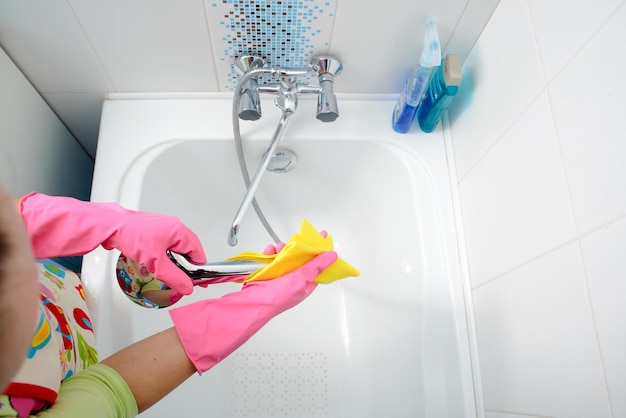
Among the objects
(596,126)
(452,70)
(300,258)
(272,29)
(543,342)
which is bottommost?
(543,342)

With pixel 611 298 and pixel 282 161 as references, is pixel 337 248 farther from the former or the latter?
pixel 611 298

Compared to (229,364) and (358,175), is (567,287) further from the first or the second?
(229,364)

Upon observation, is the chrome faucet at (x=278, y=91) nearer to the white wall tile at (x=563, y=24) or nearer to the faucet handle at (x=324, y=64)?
the faucet handle at (x=324, y=64)

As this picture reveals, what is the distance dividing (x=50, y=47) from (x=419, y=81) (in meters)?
0.86

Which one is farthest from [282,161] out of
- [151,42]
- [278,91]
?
[151,42]

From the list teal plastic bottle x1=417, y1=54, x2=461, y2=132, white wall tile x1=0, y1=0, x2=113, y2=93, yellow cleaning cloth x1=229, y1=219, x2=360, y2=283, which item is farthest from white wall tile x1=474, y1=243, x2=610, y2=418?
white wall tile x1=0, y1=0, x2=113, y2=93

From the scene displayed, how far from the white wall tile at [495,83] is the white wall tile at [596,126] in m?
0.10

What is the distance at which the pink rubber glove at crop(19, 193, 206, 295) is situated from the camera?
752 mm

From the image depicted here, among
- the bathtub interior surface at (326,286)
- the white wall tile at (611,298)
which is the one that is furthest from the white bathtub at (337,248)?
the white wall tile at (611,298)

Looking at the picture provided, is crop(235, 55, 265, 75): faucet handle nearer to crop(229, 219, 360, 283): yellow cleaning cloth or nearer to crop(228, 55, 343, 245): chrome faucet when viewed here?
crop(228, 55, 343, 245): chrome faucet

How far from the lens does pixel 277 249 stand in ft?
3.07

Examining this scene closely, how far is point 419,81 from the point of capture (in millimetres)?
1007

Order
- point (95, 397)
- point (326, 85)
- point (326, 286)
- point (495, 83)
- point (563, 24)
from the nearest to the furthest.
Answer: point (95, 397) < point (563, 24) < point (495, 83) < point (326, 85) < point (326, 286)

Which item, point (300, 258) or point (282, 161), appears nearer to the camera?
point (300, 258)
